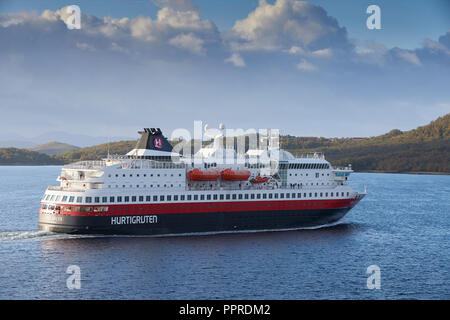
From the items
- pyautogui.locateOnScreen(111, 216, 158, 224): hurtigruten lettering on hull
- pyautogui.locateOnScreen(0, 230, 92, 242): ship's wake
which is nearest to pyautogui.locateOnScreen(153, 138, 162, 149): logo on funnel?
pyautogui.locateOnScreen(111, 216, 158, 224): hurtigruten lettering on hull

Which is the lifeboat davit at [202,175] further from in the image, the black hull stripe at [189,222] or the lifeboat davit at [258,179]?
the lifeboat davit at [258,179]

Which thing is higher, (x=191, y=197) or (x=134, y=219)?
(x=191, y=197)

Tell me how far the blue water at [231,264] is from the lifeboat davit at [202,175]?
5.86 m

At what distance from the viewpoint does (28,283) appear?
1230 inches

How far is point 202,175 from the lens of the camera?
46.8 metres

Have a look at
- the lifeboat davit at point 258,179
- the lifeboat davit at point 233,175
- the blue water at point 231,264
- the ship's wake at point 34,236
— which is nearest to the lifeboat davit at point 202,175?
the lifeboat davit at point 233,175

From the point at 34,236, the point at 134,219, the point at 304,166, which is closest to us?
the point at 34,236

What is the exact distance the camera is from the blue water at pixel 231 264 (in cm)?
3067

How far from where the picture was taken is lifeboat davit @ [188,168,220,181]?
46547 mm

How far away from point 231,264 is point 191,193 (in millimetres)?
11204

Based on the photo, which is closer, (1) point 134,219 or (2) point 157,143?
(1) point 134,219

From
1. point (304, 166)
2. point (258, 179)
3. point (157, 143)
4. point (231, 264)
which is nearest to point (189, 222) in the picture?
point (157, 143)

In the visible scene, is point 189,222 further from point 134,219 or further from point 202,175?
point 134,219
